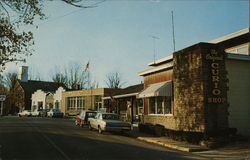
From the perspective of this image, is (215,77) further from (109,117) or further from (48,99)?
(48,99)

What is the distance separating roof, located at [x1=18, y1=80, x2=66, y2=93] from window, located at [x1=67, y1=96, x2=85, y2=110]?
25180 mm

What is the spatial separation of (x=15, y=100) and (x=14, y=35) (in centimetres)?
6428

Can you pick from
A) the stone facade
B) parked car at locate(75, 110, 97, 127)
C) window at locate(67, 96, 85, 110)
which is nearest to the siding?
the stone facade

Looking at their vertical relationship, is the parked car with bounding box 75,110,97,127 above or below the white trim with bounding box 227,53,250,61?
below

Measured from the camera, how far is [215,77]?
15094mm

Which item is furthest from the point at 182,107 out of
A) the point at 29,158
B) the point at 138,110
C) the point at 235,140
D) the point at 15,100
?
the point at 15,100

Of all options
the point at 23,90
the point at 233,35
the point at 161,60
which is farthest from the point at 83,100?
the point at 233,35

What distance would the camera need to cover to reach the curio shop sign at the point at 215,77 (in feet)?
48.8

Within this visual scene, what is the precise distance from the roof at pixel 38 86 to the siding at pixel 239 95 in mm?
67241

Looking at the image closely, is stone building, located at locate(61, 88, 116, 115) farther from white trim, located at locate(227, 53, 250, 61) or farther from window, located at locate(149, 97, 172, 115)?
white trim, located at locate(227, 53, 250, 61)

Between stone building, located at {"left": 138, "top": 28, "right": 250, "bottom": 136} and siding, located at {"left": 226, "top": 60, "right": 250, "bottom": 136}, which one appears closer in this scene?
stone building, located at {"left": 138, "top": 28, "right": 250, "bottom": 136}

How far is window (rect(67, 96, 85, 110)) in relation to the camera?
5047 centimetres

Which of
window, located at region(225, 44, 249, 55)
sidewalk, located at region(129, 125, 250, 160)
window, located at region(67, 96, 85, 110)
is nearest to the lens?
sidewalk, located at region(129, 125, 250, 160)

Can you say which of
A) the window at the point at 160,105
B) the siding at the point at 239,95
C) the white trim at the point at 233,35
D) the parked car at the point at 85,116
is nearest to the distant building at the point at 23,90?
the parked car at the point at 85,116
